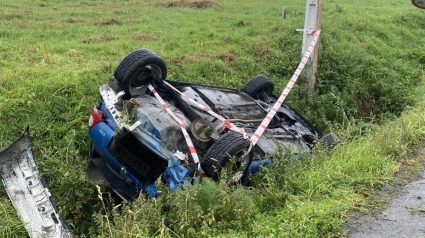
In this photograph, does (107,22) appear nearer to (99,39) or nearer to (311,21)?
(99,39)

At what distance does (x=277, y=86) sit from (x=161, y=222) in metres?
5.43

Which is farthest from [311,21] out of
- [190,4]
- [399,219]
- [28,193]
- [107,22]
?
[190,4]

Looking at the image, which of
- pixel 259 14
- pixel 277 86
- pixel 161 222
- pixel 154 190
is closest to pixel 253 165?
pixel 154 190

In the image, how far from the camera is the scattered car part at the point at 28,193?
3.88 meters

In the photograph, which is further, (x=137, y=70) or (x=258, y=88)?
(x=258, y=88)

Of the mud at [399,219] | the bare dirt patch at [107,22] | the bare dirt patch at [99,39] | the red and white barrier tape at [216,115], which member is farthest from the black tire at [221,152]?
the bare dirt patch at [107,22]

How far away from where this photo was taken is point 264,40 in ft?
32.4

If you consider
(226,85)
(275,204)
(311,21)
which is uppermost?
(311,21)

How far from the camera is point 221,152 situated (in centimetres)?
408

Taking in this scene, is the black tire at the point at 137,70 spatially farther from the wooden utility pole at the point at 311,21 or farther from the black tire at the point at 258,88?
the wooden utility pole at the point at 311,21

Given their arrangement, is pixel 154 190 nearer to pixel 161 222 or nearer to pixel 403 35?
pixel 161 222

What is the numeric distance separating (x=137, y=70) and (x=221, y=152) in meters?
1.56

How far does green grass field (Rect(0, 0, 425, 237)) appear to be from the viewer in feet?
10.6

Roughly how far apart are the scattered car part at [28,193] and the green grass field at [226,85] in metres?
0.16
